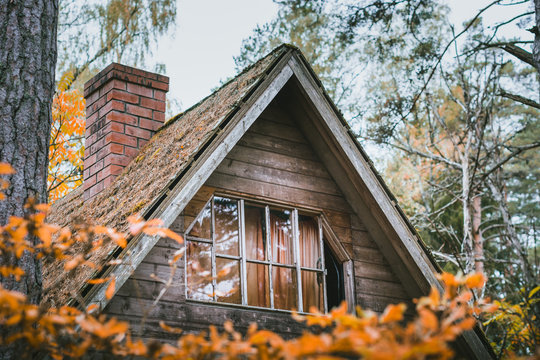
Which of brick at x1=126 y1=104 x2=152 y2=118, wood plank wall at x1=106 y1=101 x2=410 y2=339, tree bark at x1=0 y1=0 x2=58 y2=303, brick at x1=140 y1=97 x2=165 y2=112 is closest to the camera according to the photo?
tree bark at x1=0 y1=0 x2=58 y2=303

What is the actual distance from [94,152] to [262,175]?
247 cm

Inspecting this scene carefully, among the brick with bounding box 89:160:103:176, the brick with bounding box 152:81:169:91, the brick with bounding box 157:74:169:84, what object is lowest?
the brick with bounding box 89:160:103:176

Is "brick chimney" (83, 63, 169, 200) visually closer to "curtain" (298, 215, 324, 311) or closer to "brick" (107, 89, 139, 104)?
"brick" (107, 89, 139, 104)

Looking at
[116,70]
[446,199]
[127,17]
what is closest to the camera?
[116,70]

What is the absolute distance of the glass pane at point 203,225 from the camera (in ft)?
22.4

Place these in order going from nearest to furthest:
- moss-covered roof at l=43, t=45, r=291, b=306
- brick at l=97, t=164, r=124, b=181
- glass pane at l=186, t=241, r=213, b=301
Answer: moss-covered roof at l=43, t=45, r=291, b=306, glass pane at l=186, t=241, r=213, b=301, brick at l=97, t=164, r=124, b=181

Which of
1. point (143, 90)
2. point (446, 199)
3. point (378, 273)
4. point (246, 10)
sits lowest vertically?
point (378, 273)

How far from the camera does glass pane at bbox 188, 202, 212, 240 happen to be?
6824 mm

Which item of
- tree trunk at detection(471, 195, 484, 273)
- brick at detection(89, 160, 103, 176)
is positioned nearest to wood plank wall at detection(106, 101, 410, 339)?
brick at detection(89, 160, 103, 176)

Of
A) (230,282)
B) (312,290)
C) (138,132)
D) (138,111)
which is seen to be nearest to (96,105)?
(138,111)

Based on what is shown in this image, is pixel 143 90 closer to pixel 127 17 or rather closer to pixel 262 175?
pixel 262 175

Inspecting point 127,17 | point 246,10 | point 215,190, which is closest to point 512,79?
point 127,17

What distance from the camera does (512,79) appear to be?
2092cm

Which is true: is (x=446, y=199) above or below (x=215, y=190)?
above
